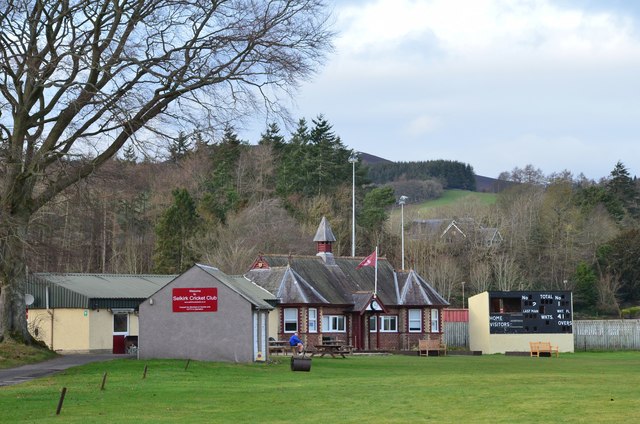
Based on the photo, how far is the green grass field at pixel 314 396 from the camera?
21.2 m

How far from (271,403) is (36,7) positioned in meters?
17.9

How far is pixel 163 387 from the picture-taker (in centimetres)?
A: 2800

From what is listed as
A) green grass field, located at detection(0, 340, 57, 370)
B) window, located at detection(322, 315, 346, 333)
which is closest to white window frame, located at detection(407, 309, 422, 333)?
window, located at detection(322, 315, 346, 333)

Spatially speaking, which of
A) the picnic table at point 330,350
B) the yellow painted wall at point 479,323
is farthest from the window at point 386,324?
the picnic table at point 330,350

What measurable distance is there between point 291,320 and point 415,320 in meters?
9.32

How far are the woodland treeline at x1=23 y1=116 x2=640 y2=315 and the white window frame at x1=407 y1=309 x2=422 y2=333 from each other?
13861 mm

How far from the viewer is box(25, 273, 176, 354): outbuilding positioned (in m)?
53.2

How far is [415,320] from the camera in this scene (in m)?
67.6

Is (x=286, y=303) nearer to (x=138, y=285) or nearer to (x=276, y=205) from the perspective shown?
(x=138, y=285)

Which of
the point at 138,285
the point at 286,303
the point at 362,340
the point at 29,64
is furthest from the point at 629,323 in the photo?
the point at 29,64

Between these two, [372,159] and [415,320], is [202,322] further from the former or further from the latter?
[372,159]

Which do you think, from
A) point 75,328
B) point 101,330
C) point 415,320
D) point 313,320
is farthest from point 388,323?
point 75,328

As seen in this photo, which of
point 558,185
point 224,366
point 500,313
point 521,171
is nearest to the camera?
point 224,366

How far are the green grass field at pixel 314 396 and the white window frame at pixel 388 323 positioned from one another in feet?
95.1
